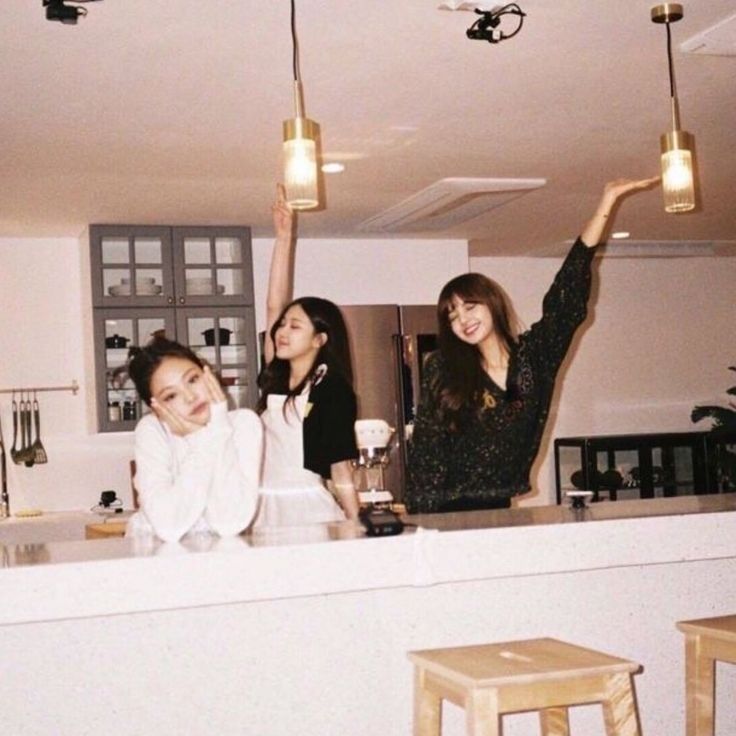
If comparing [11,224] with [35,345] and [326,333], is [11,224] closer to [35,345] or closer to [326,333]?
[35,345]

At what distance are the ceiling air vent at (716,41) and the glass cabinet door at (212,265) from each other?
2.97 m

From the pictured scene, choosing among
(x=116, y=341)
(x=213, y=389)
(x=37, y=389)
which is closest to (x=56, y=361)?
(x=37, y=389)

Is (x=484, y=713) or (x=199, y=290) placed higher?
(x=199, y=290)

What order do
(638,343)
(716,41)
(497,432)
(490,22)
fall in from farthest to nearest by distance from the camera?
(638,343)
(716,41)
(490,22)
(497,432)

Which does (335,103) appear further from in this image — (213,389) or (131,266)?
(131,266)

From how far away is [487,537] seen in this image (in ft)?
7.30

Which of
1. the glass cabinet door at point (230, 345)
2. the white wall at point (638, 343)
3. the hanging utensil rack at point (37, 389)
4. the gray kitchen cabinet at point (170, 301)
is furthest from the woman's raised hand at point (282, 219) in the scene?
the white wall at point (638, 343)

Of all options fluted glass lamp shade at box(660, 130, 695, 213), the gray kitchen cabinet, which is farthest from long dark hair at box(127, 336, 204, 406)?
the gray kitchen cabinet

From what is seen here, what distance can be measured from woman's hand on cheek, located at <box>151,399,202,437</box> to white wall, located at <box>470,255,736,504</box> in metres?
5.21

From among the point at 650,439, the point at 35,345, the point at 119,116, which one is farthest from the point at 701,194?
the point at 35,345

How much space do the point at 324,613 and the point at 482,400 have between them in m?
0.78

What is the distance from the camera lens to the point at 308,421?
2.91m

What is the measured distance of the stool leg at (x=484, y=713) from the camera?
186cm

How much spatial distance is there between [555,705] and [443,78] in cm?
229
